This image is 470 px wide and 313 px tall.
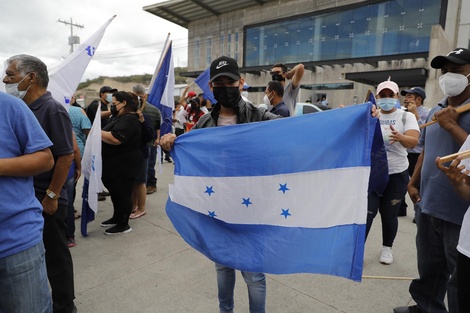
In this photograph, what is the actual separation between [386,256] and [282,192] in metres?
2.31

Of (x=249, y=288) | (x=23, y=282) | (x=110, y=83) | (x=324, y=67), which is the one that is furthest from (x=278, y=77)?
(x=110, y=83)

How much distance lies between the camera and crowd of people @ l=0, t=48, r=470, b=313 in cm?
170

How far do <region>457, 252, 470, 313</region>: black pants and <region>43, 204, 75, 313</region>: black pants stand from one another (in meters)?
2.76

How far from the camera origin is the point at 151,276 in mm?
3379

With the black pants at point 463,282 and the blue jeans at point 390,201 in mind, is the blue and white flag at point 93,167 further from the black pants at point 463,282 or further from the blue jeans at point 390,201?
the black pants at point 463,282

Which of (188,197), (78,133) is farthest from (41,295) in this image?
(78,133)

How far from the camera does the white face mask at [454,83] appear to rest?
86.2 inches

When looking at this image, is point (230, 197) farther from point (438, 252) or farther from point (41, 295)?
point (438, 252)

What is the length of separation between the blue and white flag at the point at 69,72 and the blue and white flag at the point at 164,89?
1566 millimetres

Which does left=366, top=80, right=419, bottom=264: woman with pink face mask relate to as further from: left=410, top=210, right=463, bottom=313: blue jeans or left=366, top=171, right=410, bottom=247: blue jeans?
left=410, top=210, right=463, bottom=313: blue jeans

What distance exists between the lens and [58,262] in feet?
8.61

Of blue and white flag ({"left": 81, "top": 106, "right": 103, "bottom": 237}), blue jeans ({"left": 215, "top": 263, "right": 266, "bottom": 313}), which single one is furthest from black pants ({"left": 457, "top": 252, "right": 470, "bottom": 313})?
blue and white flag ({"left": 81, "top": 106, "right": 103, "bottom": 237})

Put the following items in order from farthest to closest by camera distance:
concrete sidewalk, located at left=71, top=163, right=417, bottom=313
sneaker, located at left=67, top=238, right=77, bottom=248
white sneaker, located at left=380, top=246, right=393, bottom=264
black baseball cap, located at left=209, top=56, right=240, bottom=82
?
sneaker, located at left=67, top=238, right=77, bottom=248 → white sneaker, located at left=380, top=246, right=393, bottom=264 → concrete sidewalk, located at left=71, top=163, right=417, bottom=313 → black baseball cap, located at left=209, top=56, right=240, bottom=82

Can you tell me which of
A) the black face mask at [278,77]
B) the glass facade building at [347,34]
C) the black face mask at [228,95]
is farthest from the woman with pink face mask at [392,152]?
the glass facade building at [347,34]
